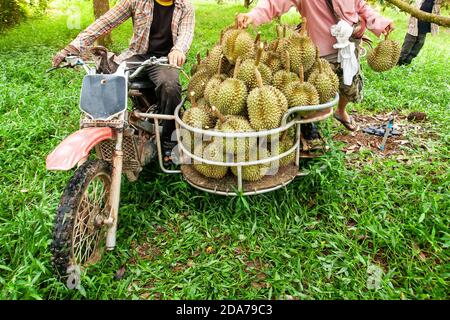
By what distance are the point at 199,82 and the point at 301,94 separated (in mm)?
837

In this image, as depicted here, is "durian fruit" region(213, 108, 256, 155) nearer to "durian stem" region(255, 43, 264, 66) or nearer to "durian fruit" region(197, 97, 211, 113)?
"durian fruit" region(197, 97, 211, 113)

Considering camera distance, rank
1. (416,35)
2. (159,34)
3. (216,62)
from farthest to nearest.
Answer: (416,35) < (159,34) < (216,62)

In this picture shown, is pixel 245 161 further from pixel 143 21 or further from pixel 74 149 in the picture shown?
pixel 143 21

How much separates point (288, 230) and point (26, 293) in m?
1.70

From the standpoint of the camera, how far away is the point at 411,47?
269 inches

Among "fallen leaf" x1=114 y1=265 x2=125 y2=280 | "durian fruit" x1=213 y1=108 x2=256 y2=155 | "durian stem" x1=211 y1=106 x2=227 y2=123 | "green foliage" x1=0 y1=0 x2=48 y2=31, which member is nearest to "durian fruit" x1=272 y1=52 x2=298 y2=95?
"durian fruit" x1=213 y1=108 x2=256 y2=155

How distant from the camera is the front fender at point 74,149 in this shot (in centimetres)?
204

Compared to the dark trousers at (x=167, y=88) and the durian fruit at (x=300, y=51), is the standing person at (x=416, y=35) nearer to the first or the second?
the durian fruit at (x=300, y=51)

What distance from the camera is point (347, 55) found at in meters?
3.19

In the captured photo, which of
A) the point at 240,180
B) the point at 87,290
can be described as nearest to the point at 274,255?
the point at 240,180

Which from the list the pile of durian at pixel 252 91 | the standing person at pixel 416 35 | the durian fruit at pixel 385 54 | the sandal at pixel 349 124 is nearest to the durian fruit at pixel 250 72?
the pile of durian at pixel 252 91

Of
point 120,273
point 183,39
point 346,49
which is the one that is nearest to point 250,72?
point 183,39

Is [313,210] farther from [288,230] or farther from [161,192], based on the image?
[161,192]

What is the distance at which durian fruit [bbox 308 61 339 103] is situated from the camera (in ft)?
9.06
